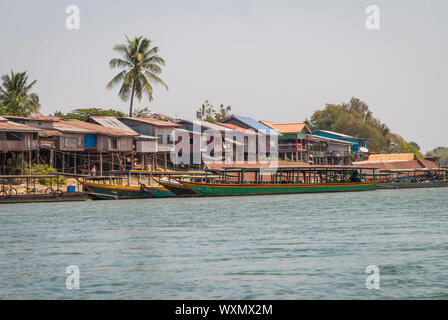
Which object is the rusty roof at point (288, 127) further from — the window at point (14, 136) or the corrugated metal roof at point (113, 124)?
the window at point (14, 136)

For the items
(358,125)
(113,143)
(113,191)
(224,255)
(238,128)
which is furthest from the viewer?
(358,125)

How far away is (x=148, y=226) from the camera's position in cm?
2384

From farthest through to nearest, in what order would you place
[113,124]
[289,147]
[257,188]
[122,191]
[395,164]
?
[289,147], [395,164], [113,124], [257,188], [122,191]

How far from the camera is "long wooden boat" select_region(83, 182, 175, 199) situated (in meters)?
40.2

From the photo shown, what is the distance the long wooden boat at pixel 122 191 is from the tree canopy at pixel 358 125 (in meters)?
56.3

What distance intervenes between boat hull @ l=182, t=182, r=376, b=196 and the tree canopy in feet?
141

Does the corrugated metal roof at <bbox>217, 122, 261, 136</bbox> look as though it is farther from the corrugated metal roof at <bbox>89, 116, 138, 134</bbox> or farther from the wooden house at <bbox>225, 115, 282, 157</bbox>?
the corrugated metal roof at <bbox>89, 116, 138, 134</bbox>

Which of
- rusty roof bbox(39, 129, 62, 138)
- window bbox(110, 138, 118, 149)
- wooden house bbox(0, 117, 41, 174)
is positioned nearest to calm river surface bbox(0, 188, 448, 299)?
wooden house bbox(0, 117, 41, 174)

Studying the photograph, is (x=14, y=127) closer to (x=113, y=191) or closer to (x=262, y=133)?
(x=113, y=191)

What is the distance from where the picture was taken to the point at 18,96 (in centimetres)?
5344

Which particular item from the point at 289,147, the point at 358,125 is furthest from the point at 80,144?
the point at 358,125

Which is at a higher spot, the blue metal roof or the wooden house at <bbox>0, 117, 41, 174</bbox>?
the blue metal roof

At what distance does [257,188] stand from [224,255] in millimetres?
30630

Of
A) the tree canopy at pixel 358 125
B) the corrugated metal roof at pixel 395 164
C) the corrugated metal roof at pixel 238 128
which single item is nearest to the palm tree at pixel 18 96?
the corrugated metal roof at pixel 238 128
